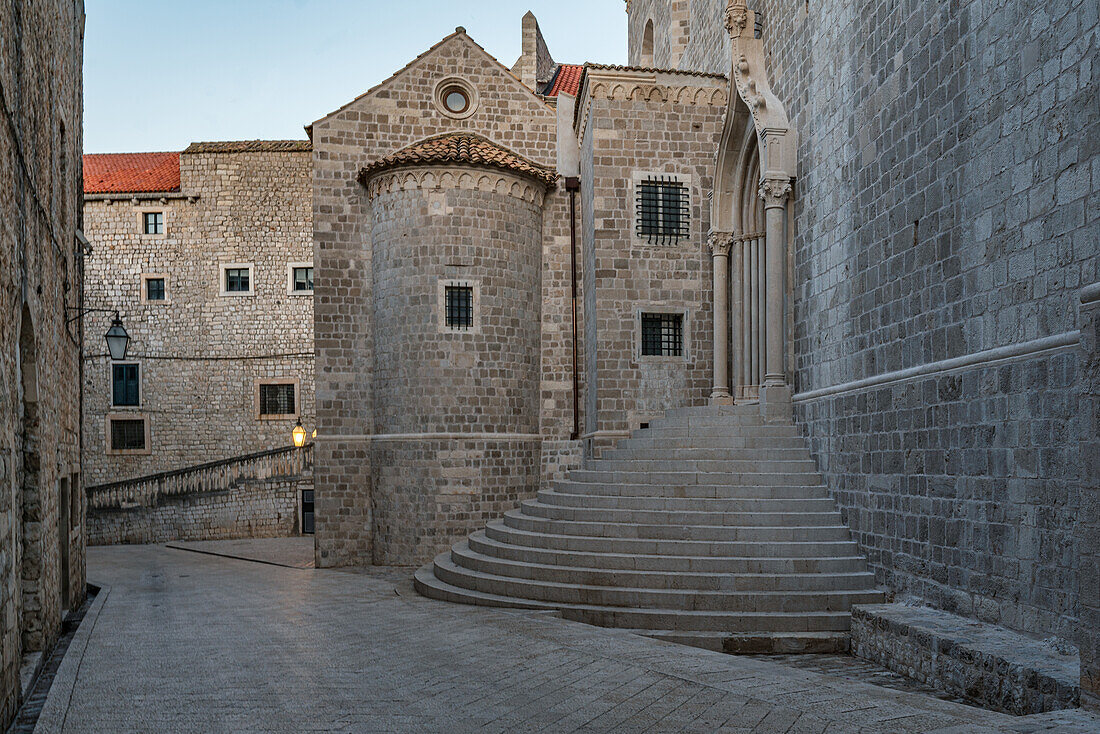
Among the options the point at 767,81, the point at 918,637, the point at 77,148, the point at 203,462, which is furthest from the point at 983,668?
the point at 203,462

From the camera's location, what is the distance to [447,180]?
59.2 feet

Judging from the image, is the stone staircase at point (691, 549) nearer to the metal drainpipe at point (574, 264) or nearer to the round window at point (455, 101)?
the metal drainpipe at point (574, 264)

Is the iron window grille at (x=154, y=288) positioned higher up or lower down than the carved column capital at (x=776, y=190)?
higher up

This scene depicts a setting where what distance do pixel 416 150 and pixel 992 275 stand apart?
12439 millimetres

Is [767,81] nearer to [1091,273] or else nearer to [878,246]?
[878,246]

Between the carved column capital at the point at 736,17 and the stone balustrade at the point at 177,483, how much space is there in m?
17.5


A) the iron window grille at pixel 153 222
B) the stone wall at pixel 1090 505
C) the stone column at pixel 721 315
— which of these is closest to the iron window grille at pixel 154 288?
the iron window grille at pixel 153 222

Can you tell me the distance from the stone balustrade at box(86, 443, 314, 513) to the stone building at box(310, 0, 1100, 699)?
8822 millimetres

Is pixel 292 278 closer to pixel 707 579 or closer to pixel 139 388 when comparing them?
pixel 139 388

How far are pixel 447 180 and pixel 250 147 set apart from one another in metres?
13.5

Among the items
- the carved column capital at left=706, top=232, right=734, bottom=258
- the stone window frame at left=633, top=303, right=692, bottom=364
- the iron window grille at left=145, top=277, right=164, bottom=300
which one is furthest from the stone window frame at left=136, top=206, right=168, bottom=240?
the carved column capital at left=706, top=232, right=734, bottom=258

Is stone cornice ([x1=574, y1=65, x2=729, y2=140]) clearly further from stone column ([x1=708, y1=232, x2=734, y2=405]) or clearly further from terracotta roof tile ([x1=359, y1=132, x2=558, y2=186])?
stone column ([x1=708, y1=232, x2=734, y2=405])

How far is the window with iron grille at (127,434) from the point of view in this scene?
29.0 meters

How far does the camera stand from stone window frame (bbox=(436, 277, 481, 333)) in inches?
706
